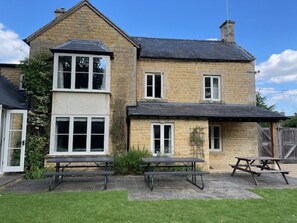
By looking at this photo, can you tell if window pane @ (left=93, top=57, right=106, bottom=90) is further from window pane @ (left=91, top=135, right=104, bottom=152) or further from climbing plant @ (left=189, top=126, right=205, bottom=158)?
climbing plant @ (left=189, top=126, right=205, bottom=158)

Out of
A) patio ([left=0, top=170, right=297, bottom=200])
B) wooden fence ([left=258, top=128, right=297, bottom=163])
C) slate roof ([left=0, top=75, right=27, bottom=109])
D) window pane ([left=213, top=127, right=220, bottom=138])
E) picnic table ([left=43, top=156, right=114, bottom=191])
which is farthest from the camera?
wooden fence ([left=258, top=128, right=297, bottom=163])

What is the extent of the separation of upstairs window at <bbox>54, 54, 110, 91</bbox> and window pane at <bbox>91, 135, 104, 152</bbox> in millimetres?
2396

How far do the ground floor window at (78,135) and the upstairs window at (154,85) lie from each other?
13.0ft

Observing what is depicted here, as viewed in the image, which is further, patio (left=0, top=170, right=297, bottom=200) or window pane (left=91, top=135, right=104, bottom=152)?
window pane (left=91, top=135, right=104, bottom=152)

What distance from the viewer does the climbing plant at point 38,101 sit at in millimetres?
11070

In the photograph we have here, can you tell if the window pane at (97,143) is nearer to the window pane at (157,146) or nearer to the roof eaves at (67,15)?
the window pane at (157,146)

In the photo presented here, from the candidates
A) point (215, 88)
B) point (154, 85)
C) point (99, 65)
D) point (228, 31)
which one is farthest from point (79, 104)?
point (228, 31)

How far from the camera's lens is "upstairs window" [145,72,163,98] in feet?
46.4

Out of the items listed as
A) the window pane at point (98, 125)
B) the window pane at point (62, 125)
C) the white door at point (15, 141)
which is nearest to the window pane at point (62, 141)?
the window pane at point (62, 125)

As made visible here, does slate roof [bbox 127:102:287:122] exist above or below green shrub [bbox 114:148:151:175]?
above

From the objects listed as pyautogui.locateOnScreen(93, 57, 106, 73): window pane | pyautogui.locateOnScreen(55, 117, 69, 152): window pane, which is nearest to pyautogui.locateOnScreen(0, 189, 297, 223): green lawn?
pyautogui.locateOnScreen(55, 117, 69, 152): window pane

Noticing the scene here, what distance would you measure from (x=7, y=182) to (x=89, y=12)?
30.0 ft

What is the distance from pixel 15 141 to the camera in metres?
10.7

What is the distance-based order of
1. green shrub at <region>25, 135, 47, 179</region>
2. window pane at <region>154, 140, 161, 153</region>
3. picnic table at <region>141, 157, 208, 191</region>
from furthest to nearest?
window pane at <region>154, 140, 161, 153</region>, green shrub at <region>25, 135, 47, 179</region>, picnic table at <region>141, 157, 208, 191</region>
